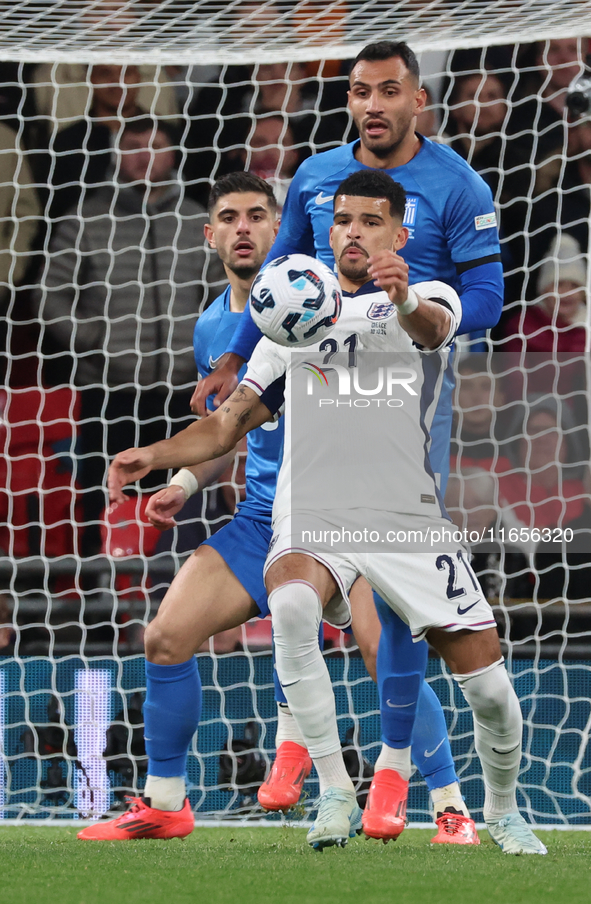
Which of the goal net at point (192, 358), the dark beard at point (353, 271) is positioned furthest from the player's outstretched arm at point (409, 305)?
the goal net at point (192, 358)

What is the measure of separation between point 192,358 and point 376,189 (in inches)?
110

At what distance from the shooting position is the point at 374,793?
299 centimetres

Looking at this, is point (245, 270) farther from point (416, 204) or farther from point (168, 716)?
point (168, 716)

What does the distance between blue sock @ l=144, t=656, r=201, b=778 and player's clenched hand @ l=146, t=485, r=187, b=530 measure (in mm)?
507

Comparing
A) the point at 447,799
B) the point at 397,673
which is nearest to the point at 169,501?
the point at 397,673

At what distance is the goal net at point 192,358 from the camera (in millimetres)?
4539

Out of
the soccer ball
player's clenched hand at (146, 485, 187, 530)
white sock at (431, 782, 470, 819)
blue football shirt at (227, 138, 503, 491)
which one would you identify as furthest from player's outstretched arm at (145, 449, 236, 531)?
white sock at (431, 782, 470, 819)

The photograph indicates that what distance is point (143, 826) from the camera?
11.2 feet

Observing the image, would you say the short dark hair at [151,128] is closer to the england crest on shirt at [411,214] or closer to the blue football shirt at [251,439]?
the blue football shirt at [251,439]

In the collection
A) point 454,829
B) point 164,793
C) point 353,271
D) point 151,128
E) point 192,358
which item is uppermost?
point 151,128

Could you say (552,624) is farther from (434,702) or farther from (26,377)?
(26,377)

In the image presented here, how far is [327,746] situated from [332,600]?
0.35 m

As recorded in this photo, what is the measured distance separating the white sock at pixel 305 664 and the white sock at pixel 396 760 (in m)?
0.33

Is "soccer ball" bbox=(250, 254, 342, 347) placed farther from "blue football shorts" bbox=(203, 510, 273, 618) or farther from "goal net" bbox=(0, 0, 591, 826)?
"goal net" bbox=(0, 0, 591, 826)
